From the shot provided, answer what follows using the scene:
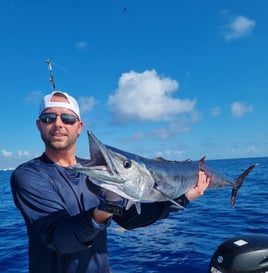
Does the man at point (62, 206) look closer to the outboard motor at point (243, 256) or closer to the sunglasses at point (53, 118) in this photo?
the sunglasses at point (53, 118)

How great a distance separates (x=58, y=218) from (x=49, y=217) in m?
0.10

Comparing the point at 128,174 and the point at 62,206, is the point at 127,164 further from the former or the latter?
the point at 62,206

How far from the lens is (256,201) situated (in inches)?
633

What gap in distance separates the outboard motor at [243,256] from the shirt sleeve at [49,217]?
8.73 ft

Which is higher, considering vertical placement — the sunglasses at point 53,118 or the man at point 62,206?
the sunglasses at point 53,118

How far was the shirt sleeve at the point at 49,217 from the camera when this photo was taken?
244 cm

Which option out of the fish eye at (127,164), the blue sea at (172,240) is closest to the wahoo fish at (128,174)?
the fish eye at (127,164)

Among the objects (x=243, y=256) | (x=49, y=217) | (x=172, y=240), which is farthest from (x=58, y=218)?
(x=172, y=240)

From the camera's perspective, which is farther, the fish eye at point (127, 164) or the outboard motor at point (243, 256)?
the outboard motor at point (243, 256)

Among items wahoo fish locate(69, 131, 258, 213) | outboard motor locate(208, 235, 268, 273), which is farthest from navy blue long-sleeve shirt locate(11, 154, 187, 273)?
outboard motor locate(208, 235, 268, 273)

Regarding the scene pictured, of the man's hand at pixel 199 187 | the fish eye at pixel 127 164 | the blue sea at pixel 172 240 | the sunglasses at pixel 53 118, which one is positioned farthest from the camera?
the blue sea at pixel 172 240

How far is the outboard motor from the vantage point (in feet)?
13.9

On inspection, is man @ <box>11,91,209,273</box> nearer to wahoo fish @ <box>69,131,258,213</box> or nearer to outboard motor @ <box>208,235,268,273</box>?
wahoo fish @ <box>69,131,258,213</box>

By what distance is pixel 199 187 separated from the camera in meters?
4.42
